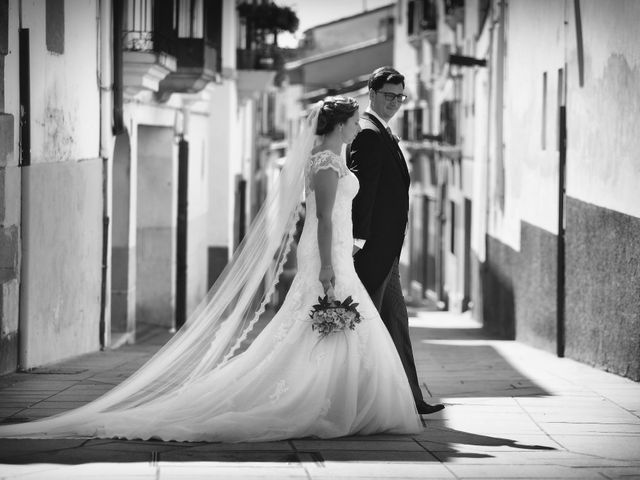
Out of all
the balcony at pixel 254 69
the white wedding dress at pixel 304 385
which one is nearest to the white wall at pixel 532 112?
the white wedding dress at pixel 304 385

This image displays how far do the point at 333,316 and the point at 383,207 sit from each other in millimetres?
1014

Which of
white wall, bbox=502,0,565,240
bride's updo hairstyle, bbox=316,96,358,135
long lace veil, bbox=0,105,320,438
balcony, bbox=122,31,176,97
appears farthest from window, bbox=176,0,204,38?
bride's updo hairstyle, bbox=316,96,358,135

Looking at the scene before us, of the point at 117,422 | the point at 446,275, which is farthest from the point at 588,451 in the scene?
the point at 446,275

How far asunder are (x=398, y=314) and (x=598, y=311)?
3.38 metres

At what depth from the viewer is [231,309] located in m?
7.83

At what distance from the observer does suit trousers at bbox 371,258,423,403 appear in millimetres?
7746

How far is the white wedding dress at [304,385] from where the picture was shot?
22.0ft

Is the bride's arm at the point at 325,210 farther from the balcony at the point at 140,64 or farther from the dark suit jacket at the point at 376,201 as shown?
the balcony at the point at 140,64

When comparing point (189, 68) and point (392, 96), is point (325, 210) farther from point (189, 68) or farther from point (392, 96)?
point (189, 68)

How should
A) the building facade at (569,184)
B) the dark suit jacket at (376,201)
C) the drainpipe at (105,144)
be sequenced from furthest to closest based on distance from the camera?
the drainpipe at (105,144), the building facade at (569,184), the dark suit jacket at (376,201)

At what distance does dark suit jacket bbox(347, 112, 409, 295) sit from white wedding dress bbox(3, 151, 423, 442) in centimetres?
33

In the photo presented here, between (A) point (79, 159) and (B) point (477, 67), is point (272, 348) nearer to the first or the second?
(A) point (79, 159)

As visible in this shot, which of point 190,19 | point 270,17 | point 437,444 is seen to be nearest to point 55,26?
point 437,444

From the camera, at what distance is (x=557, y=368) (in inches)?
415
